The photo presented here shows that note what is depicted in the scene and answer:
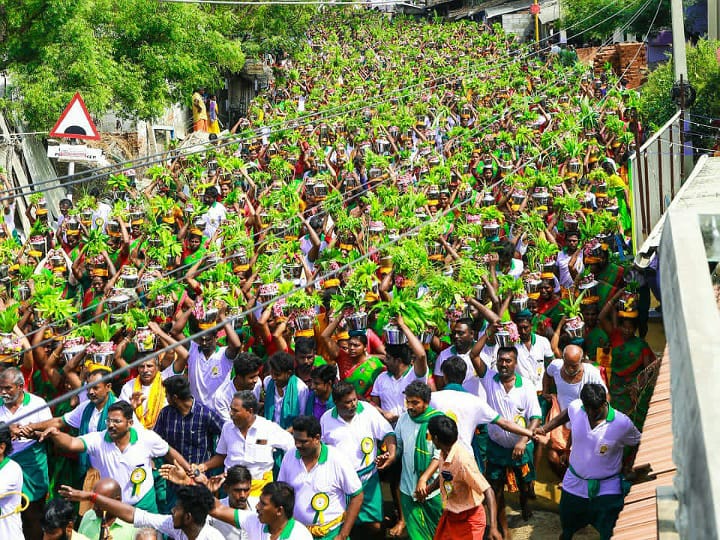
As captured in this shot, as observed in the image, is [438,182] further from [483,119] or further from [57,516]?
[57,516]

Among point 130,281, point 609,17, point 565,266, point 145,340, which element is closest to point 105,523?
point 145,340

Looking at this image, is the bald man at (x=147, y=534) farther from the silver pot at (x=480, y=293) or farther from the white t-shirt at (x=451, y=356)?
the silver pot at (x=480, y=293)

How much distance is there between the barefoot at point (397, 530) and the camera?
7.50m

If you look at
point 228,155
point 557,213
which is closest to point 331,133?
point 228,155

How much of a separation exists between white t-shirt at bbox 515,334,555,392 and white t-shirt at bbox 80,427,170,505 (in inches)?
118

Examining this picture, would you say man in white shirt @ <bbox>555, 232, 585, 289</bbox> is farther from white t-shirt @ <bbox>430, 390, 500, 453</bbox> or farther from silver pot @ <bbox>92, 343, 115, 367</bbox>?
silver pot @ <bbox>92, 343, 115, 367</bbox>

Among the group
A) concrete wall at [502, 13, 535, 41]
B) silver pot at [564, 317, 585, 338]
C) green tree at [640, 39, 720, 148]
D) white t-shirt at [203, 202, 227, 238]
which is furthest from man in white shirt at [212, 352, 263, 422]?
concrete wall at [502, 13, 535, 41]

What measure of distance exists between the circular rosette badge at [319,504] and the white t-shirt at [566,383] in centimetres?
218

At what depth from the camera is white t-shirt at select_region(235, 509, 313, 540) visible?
215 inches

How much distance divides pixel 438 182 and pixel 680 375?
10502mm

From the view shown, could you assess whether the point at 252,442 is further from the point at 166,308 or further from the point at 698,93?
the point at 698,93

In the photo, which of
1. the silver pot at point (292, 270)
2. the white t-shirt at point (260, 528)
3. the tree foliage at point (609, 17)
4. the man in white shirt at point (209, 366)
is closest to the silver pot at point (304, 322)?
the man in white shirt at point (209, 366)

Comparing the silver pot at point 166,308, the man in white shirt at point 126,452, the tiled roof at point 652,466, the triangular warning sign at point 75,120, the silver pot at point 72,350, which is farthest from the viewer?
the triangular warning sign at point 75,120

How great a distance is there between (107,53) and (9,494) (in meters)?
15.6
